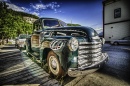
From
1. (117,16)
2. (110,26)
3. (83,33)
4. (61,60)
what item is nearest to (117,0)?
(117,16)

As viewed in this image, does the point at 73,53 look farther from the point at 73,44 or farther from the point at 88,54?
the point at 88,54

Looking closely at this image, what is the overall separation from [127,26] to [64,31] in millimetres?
15554

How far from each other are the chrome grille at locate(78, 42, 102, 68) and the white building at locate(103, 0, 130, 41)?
1506 cm

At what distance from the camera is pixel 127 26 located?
1612 centimetres

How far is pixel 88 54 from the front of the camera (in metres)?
3.17

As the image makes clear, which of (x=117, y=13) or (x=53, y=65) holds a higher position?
(x=117, y=13)

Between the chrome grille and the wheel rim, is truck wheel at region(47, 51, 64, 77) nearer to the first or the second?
the wheel rim

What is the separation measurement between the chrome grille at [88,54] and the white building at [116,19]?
49.4 ft

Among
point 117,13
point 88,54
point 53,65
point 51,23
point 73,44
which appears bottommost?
point 53,65

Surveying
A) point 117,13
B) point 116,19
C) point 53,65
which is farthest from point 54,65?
point 117,13

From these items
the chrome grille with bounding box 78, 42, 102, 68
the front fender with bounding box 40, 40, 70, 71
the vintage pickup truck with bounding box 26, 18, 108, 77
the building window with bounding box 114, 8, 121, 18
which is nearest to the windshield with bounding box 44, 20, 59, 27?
the vintage pickup truck with bounding box 26, 18, 108, 77

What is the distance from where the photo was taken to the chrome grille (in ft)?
9.77

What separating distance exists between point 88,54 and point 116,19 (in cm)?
1676

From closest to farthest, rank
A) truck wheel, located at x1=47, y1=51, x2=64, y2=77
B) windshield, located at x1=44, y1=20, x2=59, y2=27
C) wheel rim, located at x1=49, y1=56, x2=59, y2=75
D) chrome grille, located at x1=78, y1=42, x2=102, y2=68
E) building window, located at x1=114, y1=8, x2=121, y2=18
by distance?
chrome grille, located at x1=78, y1=42, x2=102, y2=68 → truck wheel, located at x1=47, y1=51, x2=64, y2=77 → wheel rim, located at x1=49, y1=56, x2=59, y2=75 → windshield, located at x1=44, y1=20, x2=59, y2=27 → building window, located at x1=114, y1=8, x2=121, y2=18
